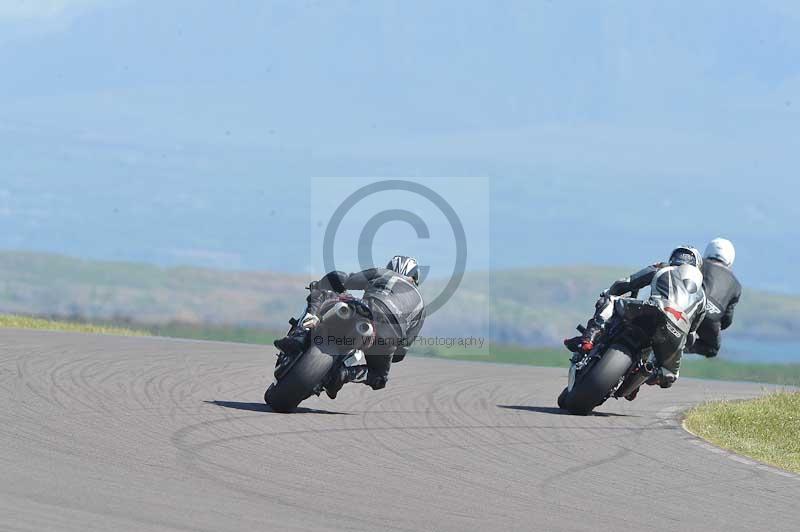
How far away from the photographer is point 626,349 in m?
14.2

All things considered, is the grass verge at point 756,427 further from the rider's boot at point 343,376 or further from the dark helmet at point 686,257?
the rider's boot at point 343,376

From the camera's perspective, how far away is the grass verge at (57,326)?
25.6 metres

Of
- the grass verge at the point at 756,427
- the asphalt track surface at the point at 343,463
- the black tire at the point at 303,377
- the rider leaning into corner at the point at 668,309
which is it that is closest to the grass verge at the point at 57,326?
the asphalt track surface at the point at 343,463

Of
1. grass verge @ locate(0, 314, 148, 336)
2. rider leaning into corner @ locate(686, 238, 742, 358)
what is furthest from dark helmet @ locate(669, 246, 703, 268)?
grass verge @ locate(0, 314, 148, 336)

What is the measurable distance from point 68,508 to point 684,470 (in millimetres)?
5285

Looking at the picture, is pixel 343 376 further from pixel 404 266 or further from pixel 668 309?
pixel 668 309

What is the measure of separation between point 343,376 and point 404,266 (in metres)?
1.35

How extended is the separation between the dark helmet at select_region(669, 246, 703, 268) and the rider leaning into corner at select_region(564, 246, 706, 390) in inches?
0.8

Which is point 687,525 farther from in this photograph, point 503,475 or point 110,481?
point 110,481

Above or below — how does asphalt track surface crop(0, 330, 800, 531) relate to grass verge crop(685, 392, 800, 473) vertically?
above

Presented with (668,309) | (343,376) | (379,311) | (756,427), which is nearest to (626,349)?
(668,309)

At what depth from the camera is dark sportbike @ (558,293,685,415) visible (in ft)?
46.3

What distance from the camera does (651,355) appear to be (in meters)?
14.4

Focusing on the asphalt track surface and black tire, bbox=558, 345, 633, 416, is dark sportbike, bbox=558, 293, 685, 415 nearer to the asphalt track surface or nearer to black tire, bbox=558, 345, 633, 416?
black tire, bbox=558, 345, 633, 416
